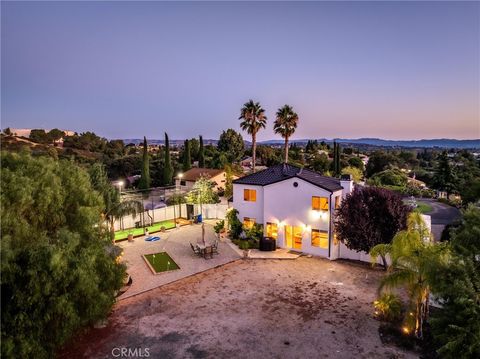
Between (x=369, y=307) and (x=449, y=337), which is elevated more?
(x=449, y=337)

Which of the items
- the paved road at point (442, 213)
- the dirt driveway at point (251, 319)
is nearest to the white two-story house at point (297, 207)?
the dirt driveway at point (251, 319)

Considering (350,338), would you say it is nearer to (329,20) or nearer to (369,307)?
(369,307)

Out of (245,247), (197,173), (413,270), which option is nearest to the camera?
(413,270)

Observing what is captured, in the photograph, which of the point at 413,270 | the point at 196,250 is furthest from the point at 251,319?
the point at 196,250

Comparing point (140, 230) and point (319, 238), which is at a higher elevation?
point (319, 238)

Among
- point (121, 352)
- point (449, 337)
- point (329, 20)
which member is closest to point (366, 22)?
point (329, 20)

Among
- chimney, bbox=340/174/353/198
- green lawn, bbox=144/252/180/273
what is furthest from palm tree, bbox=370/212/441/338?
green lawn, bbox=144/252/180/273

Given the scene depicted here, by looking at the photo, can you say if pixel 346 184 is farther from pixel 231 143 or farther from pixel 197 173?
pixel 231 143
